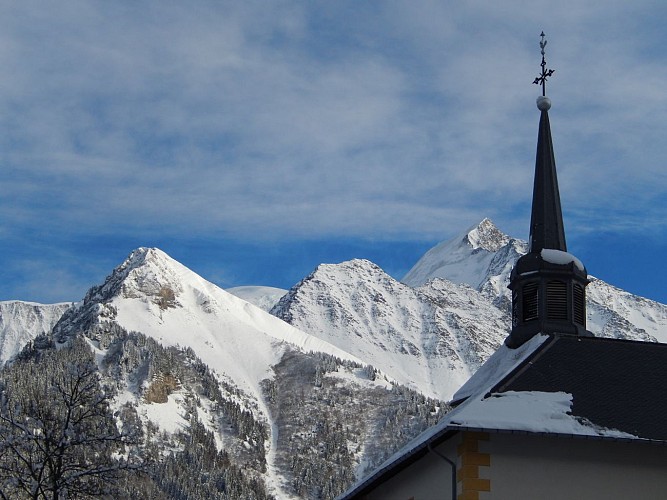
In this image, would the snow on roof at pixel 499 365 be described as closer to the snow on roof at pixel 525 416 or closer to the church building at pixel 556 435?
the church building at pixel 556 435

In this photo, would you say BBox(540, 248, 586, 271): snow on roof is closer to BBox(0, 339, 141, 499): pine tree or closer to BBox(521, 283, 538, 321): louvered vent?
BBox(521, 283, 538, 321): louvered vent

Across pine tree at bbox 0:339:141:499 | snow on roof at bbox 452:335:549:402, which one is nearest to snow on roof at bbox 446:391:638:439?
snow on roof at bbox 452:335:549:402

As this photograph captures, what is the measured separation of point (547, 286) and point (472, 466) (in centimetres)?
1095

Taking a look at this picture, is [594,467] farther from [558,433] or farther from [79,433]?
[79,433]

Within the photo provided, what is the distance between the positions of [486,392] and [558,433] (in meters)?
2.26

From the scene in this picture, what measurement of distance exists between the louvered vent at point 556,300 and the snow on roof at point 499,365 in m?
1.20

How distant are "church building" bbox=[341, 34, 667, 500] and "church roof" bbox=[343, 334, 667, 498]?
3cm

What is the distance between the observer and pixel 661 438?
27547mm

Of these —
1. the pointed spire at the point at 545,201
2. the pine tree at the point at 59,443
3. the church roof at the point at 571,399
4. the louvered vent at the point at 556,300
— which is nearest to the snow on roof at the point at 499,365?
the church roof at the point at 571,399

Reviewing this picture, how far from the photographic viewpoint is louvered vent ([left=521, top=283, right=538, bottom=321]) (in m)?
36.9

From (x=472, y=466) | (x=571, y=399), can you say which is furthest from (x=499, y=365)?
(x=472, y=466)

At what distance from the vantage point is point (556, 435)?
88.5ft

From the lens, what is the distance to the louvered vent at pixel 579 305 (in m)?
36.8

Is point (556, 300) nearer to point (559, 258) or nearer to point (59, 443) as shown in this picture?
point (559, 258)
